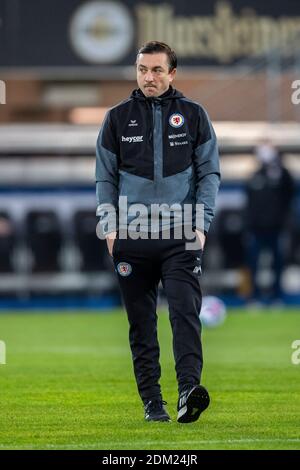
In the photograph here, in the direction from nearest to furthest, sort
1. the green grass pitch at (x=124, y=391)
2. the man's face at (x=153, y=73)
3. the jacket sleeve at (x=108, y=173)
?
the green grass pitch at (x=124, y=391), the man's face at (x=153, y=73), the jacket sleeve at (x=108, y=173)

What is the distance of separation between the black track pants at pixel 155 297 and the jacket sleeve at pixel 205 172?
0.67 ft

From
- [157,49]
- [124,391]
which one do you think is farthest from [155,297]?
[124,391]

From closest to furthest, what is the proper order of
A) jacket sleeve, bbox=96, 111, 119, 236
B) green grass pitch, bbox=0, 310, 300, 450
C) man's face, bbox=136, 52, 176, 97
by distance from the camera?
1. green grass pitch, bbox=0, 310, 300, 450
2. man's face, bbox=136, 52, 176, 97
3. jacket sleeve, bbox=96, 111, 119, 236

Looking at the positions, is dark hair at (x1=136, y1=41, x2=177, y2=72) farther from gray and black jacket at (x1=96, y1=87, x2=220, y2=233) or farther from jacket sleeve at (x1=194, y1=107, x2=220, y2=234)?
jacket sleeve at (x1=194, y1=107, x2=220, y2=234)

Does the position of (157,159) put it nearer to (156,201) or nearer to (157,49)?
(156,201)

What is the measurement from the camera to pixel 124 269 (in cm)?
822

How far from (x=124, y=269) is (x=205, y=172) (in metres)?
0.71

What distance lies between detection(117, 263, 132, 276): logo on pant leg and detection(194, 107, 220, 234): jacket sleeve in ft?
→ 1.47

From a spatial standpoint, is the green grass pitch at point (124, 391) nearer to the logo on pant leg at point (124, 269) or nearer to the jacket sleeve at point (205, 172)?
the logo on pant leg at point (124, 269)

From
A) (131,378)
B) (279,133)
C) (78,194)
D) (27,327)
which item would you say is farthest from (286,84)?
(131,378)

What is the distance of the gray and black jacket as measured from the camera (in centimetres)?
809

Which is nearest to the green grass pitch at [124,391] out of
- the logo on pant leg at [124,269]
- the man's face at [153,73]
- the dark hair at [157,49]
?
the logo on pant leg at [124,269]

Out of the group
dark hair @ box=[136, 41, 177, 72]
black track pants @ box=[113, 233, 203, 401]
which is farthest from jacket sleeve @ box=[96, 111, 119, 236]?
dark hair @ box=[136, 41, 177, 72]

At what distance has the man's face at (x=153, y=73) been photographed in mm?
8070
